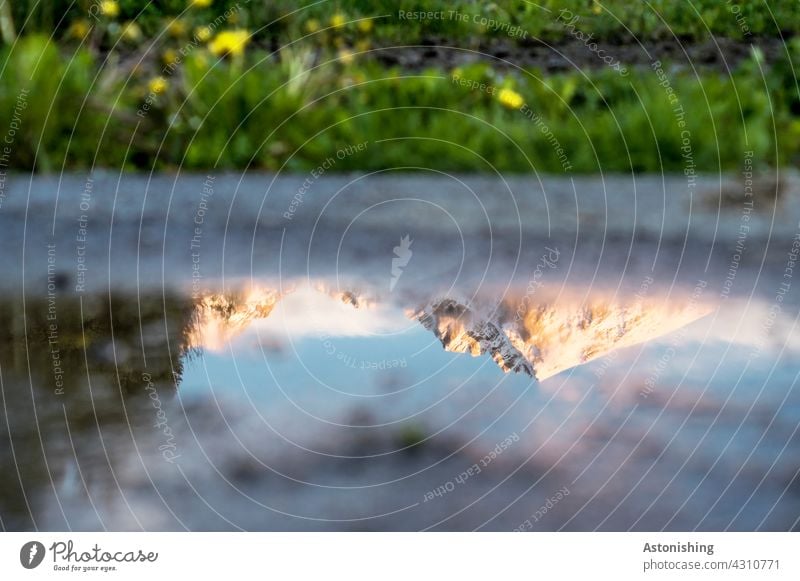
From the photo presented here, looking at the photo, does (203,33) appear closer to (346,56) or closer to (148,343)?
(346,56)

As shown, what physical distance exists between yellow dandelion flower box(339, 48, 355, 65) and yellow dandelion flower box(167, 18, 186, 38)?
276mm

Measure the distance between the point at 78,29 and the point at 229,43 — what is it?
0.84 feet

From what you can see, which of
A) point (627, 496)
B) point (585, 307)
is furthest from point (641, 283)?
point (627, 496)

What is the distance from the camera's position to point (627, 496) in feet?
4.83

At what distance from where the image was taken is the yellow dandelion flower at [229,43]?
167cm

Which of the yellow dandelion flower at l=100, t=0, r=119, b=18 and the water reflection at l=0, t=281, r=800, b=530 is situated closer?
the water reflection at l=0, t=281, r=800, b=530

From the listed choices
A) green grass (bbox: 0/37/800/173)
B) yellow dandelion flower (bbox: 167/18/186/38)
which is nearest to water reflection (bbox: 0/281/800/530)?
green grass (bbox: 0/37/800/173)

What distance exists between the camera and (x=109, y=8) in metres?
1.65

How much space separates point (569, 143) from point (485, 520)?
701 millimetres

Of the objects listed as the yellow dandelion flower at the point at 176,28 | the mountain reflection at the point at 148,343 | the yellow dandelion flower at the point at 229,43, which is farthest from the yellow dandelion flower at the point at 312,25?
the mountain reflection at the point at 148,343

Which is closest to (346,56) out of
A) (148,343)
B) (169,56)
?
(169,56)

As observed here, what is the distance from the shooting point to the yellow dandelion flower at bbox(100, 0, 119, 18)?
164cm

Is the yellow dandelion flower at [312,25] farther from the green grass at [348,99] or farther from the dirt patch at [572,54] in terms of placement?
the dirt patch at [572,54]

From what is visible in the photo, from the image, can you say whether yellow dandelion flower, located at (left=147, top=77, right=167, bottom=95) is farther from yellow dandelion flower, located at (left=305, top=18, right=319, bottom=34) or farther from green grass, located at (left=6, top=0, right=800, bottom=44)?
yellow dandelion flower, located at (left=305, top=18, right=319, bottom=34)
